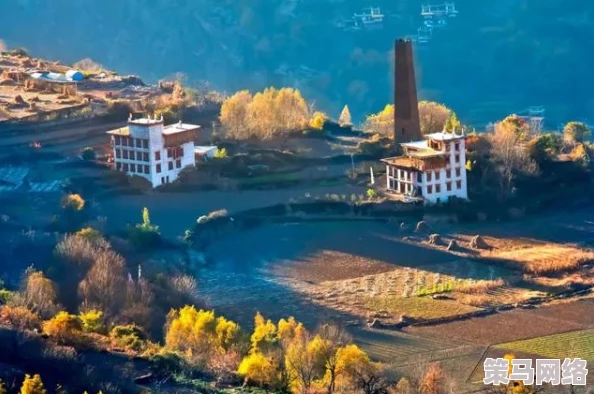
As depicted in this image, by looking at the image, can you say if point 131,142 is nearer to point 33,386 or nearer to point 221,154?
point 221,154

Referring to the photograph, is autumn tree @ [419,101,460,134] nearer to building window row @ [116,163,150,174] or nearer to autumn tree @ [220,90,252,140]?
autumn tree @ [220,90,252,140]

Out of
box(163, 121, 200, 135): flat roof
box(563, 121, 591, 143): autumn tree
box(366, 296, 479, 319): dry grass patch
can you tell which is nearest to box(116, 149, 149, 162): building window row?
box(163, 121, 200, 135): flat roof

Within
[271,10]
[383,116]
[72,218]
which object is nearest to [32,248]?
[72,218]

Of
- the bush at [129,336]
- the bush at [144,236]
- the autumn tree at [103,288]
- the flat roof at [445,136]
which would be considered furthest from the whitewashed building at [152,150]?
the bush at [129,336]

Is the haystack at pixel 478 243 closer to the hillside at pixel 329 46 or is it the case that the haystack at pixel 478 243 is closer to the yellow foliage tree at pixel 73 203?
the yellow foliage tree at pixel 73 203

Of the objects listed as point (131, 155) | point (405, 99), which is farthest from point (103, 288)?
point (405, 99)

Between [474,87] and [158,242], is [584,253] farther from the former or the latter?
[474,87]
